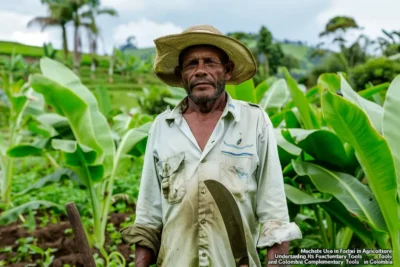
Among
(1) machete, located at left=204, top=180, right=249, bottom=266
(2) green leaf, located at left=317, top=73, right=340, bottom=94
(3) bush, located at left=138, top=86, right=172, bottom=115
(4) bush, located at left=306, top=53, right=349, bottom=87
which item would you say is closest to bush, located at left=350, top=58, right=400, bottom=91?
(3) bush, located at left=138, top=86, right=172, bottom=115

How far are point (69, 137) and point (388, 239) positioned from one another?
220 centimetres

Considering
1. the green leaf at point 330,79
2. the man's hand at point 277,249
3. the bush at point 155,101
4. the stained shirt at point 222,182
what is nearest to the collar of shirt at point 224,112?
the stained shirt at point 222,182

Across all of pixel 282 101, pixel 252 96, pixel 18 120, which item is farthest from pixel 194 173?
pixel 18 120

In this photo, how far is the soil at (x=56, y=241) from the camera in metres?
3.30

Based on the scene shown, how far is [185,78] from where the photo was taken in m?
1.53

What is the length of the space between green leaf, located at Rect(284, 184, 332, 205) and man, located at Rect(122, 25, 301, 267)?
3.09 feet

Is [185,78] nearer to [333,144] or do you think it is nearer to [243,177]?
[243,177]

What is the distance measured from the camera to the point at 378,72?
10188mm

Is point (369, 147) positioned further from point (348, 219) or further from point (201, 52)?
point (201, 52)

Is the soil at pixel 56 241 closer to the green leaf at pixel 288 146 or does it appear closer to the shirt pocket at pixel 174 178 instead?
the green leaf at pixel 288 146

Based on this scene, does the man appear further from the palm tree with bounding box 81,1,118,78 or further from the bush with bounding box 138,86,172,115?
the palm tree with bounding box 81,1,118,78

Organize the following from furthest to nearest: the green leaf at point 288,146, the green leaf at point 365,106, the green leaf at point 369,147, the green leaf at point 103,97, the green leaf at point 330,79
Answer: the green leaf at point 103,97 < the green leaf at point 330,79 < the green leaf at point 288,146 < the green leaf at point 365,106 < the green leaf at point 369,147

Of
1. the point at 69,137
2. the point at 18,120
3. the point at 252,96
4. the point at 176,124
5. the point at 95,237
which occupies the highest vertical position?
the point at 18,120

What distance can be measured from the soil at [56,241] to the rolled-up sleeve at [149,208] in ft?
6.26
